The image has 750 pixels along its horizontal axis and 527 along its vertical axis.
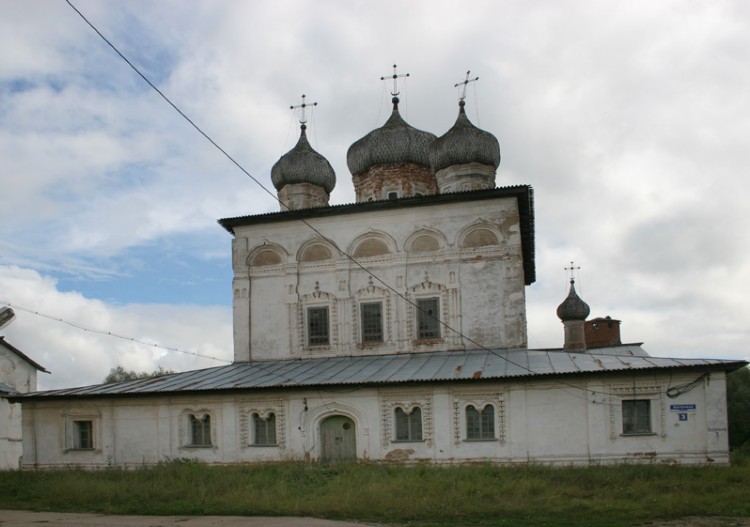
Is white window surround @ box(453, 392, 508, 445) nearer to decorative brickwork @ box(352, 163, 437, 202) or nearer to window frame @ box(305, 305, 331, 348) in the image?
window frame @ box(305, 305, 331, 348)

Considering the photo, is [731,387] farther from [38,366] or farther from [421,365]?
[38,366]

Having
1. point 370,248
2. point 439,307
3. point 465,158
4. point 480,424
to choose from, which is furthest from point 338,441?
point 465,158

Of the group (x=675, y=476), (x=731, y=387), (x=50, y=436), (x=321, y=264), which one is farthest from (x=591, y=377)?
(x=731, y=387)

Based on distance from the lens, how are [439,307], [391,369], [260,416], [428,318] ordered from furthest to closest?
[428,318] < [439,307] < [391,369] < [260,416]

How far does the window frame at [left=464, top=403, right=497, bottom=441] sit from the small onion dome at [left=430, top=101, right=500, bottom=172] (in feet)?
27.6

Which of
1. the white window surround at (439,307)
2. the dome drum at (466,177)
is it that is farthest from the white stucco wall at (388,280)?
the dome drum at (466,177)

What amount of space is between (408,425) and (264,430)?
3.47 metres

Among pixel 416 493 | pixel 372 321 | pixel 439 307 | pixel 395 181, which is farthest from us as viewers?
pixel 395 181

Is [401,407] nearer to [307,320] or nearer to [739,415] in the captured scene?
[307,320]

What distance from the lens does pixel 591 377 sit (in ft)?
52.2

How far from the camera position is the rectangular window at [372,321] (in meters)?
20.2

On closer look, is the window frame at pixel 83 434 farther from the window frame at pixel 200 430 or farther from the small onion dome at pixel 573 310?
the small onion dome at pixel 573 310

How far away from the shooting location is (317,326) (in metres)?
20.6

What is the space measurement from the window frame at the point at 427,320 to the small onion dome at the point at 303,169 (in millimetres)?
6119
